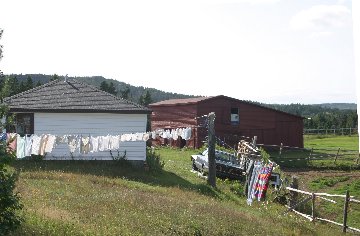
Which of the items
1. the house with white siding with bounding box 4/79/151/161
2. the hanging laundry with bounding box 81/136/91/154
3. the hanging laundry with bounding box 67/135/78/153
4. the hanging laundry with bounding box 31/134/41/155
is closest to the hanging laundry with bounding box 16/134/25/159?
the hanging laundry with bounding box 31/134/41/155

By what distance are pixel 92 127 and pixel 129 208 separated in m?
11.6

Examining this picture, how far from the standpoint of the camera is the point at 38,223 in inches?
421

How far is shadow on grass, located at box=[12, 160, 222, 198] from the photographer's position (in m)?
21.3

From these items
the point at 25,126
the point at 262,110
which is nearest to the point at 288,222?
the point at 25,126

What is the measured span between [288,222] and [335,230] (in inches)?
69.6

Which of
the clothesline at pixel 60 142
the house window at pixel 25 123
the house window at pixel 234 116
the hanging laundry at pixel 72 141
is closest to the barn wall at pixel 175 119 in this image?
the house window at pixel 234 116

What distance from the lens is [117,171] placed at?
74.8 ft

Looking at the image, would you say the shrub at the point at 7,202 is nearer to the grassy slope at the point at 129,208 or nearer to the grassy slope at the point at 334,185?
the grassy slope at the point at 129,208

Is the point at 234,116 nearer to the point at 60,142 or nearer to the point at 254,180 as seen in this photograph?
the point at 254,180

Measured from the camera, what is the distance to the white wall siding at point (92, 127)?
24.2 metres

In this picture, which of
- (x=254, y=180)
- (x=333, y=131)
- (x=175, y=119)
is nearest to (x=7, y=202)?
(x=254, y=180)

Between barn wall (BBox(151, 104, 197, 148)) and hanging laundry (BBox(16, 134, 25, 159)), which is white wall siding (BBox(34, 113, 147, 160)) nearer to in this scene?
hanging laundry (BBox(16, 134, 25, 159))

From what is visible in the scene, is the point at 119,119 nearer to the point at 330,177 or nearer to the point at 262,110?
the point at 330,177

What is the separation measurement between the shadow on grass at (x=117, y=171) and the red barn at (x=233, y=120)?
18914 mm
